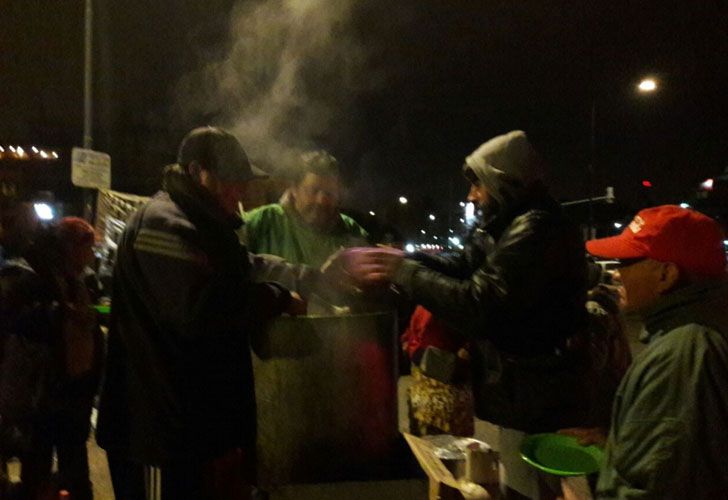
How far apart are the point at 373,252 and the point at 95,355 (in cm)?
194

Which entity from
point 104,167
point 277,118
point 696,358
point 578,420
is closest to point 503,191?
point 578,420

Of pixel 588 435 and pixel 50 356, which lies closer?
pixel 588 435

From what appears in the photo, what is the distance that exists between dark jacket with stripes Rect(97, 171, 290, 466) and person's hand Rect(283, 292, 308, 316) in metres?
0.04

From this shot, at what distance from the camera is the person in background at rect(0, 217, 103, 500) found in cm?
345

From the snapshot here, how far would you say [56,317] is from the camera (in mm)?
3531

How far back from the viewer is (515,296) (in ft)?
7.61

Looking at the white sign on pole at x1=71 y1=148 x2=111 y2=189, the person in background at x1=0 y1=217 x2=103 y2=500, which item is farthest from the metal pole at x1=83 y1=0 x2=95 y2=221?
the person in background at x1=0 y1=217 x2=103 y2=500

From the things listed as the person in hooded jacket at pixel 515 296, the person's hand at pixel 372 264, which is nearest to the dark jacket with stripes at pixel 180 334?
the person's hand at pixel 372 264

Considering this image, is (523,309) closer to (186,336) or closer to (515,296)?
(515,296)

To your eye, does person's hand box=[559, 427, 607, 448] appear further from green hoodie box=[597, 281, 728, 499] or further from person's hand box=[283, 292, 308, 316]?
person's hand box=[283, 292, 308, 316]

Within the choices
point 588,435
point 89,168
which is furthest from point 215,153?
point 89,168

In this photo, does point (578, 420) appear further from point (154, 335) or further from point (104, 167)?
point (104, 167)

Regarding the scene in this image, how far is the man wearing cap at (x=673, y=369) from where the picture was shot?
5.32 feet

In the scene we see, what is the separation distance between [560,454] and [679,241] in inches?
37.4
